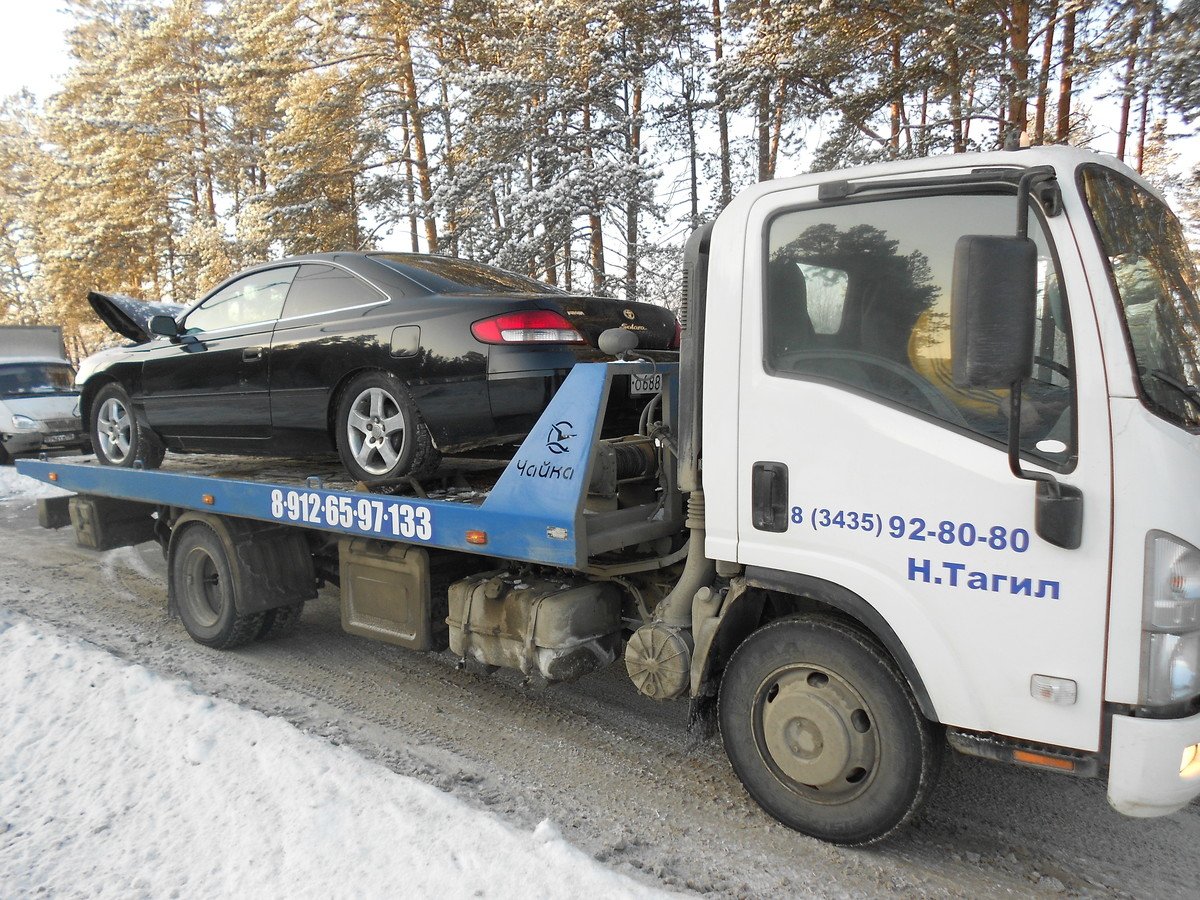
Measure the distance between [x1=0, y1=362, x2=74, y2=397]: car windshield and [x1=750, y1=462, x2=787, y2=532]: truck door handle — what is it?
14355 millimetres

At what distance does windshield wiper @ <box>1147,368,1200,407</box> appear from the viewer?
243 centimetres

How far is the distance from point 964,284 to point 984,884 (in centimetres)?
209

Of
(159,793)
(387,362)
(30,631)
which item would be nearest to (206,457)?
(30,631)

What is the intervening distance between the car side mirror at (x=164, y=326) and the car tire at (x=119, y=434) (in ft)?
2.64

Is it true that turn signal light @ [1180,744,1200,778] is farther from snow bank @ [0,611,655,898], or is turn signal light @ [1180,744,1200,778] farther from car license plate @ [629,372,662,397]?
car license plate @ [629,372,662,397]

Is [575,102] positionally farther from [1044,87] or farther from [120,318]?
[120,318]

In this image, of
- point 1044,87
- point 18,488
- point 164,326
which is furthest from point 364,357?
point 18,488

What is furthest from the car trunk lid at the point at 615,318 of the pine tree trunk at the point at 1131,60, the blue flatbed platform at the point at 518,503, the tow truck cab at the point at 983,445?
the pine tree trunk at the point at 1131,60

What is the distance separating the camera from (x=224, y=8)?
26.4 metres

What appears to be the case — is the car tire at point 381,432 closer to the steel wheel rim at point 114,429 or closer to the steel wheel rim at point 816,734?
the steel wheel rim at point 816,734

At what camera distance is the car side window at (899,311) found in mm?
2465

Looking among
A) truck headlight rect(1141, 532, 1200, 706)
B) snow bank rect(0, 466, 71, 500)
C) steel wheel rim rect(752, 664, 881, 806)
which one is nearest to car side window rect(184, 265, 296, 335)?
steel wheel rim rect(752, 664, 881, 806)

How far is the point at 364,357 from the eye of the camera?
4695mm

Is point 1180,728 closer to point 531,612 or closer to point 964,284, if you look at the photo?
point 964,284
